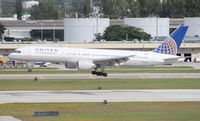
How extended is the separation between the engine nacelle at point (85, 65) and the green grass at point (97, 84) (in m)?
2.31

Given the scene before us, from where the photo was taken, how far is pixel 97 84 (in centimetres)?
A: 6988

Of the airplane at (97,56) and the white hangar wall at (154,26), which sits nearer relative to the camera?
the airplane at (97,56)

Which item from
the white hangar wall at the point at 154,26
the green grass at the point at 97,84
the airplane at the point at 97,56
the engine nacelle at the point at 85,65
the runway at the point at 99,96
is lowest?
the green grass at the point at 97,84

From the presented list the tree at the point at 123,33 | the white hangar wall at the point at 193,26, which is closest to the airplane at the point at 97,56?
the tree at the point at 123,33

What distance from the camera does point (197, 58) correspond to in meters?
132

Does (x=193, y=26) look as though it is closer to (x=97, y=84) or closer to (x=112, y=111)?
(x=97, y=84)

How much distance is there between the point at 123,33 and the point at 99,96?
10312cm

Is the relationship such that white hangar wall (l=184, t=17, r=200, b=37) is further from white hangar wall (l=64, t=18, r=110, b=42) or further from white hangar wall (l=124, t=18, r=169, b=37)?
white hangar wall (l=64, t=18, r=110, b=42)

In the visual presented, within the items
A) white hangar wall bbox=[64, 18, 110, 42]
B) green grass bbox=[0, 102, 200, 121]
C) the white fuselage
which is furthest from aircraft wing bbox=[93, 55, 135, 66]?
white hangar wall bbox=[64, 18, 110, 42]

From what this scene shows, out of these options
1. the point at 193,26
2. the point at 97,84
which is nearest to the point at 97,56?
the point at 97,84

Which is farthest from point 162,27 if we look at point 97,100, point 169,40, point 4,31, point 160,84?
point 97,100

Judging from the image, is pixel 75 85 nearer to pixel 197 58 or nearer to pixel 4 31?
pixel 197 58

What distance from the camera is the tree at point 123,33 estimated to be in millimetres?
159000

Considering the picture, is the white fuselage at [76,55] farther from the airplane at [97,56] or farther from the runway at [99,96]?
the runway at [99,96]
